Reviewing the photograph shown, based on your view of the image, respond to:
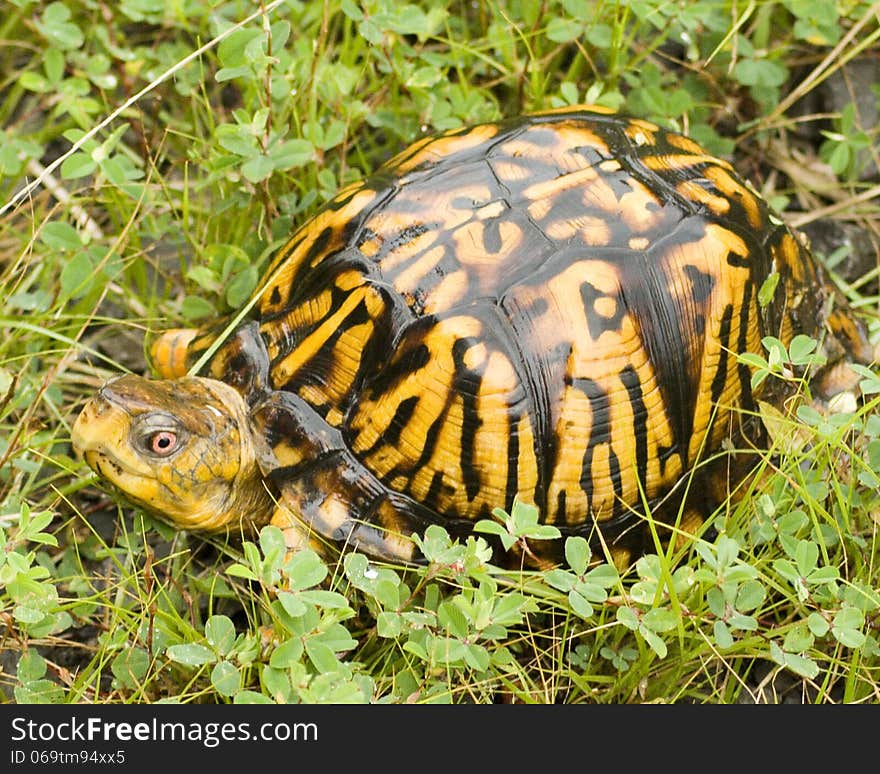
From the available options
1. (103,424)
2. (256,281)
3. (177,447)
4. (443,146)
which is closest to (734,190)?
(443,146)

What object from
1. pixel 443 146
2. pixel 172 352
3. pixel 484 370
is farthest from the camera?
pixel 172 352

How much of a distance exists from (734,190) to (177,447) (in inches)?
51.8

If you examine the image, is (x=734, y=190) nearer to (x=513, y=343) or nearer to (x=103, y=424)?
(x=513, y=343)

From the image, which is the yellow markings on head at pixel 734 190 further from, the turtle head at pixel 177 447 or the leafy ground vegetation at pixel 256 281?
the turtle head at pixel 177 447

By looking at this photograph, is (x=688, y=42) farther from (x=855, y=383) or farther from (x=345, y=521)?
(x=345, y=521)

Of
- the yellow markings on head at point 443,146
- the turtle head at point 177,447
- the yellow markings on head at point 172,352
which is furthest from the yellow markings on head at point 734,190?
the yellow markings on head at point 172,352

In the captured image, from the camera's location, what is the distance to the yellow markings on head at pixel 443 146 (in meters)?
2.35

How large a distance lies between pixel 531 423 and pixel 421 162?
644 mm

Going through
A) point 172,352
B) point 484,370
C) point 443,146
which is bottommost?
point 172,352

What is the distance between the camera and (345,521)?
2168mm

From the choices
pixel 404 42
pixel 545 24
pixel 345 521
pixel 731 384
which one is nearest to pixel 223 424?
pixel 345 521

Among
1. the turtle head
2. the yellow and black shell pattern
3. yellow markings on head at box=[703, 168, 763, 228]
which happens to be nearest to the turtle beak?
the turtle head

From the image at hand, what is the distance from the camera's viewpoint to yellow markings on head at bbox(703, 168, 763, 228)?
7.73 feet

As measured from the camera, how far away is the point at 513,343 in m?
2.10
